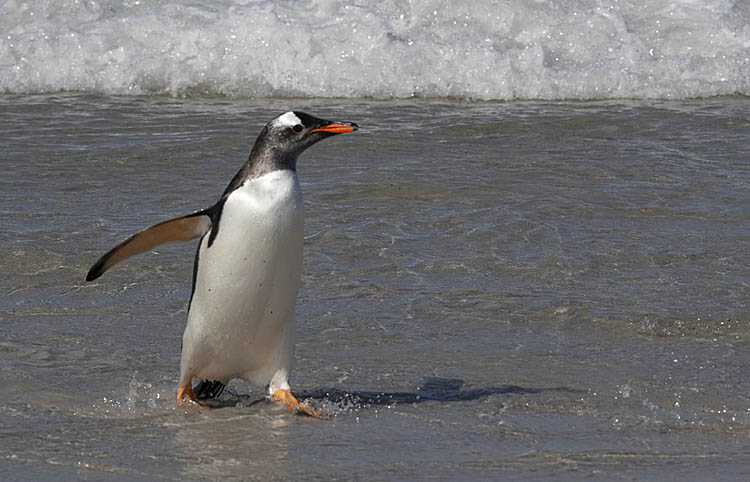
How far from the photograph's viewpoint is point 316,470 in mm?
3238

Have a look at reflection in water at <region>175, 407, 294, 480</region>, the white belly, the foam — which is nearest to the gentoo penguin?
the white belly

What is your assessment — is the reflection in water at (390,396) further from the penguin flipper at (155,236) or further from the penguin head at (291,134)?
the penguin head at (291,134)

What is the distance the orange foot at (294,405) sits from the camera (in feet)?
12.4

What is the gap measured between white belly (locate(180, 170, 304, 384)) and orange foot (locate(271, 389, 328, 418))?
0.05 m

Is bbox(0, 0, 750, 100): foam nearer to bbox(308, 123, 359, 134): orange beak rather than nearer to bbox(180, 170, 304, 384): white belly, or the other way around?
bbox(308, 123, 359, 134): orange beak

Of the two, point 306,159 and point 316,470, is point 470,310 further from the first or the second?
point 306,159

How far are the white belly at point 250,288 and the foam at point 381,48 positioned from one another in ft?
21.0

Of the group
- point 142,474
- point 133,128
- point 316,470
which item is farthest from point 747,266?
point 133,128

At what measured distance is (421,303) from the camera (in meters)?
5.06

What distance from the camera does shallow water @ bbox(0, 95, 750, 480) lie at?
3441 mm

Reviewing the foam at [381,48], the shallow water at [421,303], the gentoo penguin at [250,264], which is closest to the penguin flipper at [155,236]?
the gentoo penguin at [250,264]

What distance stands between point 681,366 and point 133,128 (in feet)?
17.1

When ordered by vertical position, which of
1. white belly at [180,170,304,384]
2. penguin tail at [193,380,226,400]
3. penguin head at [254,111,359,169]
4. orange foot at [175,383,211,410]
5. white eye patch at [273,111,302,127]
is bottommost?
penguin tail at [193,380,226,400]

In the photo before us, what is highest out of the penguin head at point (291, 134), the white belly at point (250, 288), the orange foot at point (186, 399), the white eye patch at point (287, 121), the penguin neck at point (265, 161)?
the white eye patch at point (287, 121)
